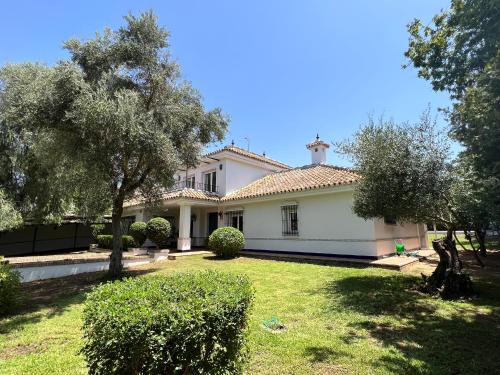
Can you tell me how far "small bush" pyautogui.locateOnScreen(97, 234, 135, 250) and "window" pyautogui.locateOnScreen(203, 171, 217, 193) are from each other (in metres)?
6.59

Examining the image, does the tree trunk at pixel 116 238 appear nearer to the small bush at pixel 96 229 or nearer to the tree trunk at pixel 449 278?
the tree trunk at pixel 449 278

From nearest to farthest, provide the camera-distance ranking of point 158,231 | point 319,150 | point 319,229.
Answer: point 319,229 < point 158,231 < point 319,150

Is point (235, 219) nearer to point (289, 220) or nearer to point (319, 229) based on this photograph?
point (289, 220)

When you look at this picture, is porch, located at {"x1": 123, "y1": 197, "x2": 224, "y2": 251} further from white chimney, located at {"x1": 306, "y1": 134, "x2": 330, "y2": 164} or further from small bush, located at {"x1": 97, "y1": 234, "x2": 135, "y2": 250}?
white chimney, located at {"x1": 306, "y1": 134, "x2": 330, "y2": 164}

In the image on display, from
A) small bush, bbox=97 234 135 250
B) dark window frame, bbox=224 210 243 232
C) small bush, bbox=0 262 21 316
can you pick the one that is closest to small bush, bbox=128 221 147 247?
small bush, bbox=97 234 135 250

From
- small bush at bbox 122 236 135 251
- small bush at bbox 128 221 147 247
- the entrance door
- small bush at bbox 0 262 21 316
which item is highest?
the entrance door

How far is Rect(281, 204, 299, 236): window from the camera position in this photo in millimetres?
Result: 16719

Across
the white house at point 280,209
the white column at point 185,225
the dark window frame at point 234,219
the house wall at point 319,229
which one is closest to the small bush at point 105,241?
the white house at point 280,209

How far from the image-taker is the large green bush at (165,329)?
2.50 m

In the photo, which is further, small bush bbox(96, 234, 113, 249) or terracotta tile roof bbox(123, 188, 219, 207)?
small bush bbox(96, 234, 113, 249)

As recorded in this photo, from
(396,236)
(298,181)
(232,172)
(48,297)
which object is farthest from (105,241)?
(396,236)

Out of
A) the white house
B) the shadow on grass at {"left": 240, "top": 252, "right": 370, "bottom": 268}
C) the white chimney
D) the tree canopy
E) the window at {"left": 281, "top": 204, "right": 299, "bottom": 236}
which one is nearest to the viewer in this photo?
the tree canopy

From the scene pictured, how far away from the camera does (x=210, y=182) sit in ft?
73.6

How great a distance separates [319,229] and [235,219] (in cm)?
712
